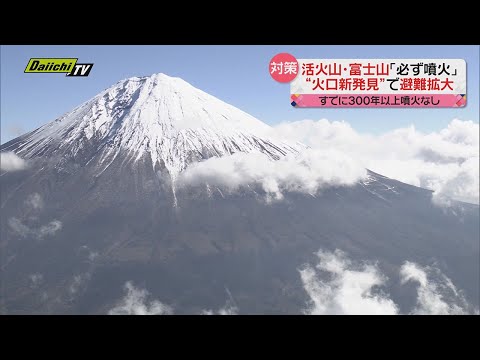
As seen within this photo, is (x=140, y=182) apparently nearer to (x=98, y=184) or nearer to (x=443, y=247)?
(x=98, y=184)

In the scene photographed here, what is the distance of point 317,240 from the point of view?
93.8 metres

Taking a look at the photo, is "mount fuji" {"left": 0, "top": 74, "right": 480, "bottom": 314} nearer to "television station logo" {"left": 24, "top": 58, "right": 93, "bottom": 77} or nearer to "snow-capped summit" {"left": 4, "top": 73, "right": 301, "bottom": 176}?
"snow-capped summit" {"left": 4, "top": 73, "right": 301, "bottom": 176}

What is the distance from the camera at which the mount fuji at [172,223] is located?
83750mm

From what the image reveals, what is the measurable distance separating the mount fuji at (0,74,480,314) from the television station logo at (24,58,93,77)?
68829 millimetres

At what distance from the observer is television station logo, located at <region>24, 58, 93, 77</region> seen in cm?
1324

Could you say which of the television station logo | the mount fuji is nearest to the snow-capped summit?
the mount fuji

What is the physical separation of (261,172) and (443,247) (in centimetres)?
5066

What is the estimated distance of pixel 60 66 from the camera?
13.5m

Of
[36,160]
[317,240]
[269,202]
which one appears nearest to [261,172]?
[269,202]

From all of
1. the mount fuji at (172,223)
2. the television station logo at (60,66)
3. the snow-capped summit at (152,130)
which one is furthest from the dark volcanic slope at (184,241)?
the television station logo at (60,66)

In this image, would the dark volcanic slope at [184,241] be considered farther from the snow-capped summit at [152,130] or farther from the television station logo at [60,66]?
the television station logo at [60,66]

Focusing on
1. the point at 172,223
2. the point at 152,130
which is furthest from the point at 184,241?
the point at 152,130

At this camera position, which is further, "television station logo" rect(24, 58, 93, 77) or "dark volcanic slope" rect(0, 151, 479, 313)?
"dark volcanic slope" rect(0, 151, 479, 313)

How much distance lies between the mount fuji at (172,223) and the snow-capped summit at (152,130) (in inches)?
15.4
